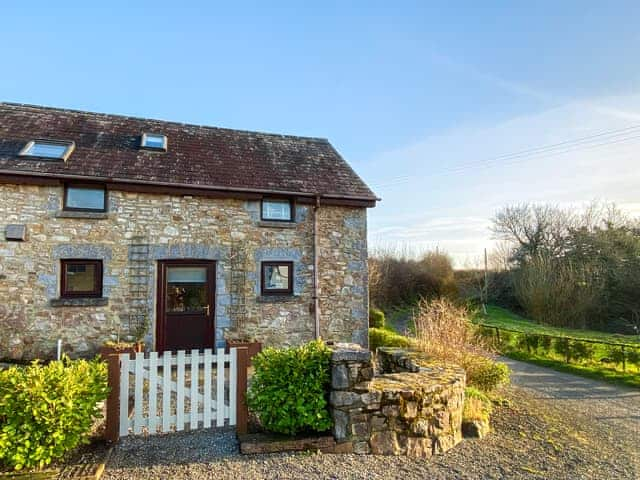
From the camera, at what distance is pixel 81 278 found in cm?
831

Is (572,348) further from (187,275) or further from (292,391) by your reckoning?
(187,275)

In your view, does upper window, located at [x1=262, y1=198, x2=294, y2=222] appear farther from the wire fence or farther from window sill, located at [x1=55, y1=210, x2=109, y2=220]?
the wire fence

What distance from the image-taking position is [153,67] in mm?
8922

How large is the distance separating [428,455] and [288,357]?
202 centimetres

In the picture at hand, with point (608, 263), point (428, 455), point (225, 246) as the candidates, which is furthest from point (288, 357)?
point (608, 263)

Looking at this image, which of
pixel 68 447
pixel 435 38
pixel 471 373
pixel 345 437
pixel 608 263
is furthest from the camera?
pixel 608 263

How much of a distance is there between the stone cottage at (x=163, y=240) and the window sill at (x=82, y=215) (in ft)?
0.07

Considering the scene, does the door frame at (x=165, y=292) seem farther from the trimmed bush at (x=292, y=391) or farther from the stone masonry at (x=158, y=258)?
the trimmed bush at (x=292, y=391)

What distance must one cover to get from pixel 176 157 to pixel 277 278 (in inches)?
163

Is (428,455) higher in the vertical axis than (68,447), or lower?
lower

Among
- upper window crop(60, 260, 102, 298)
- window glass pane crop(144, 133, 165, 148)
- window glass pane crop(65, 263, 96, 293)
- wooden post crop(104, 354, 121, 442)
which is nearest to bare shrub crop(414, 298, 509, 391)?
wooden post crop(104, 354, 121, 442)

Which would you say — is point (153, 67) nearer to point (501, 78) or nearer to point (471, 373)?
point (501, 78)

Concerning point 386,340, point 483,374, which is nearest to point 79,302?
point 386,340

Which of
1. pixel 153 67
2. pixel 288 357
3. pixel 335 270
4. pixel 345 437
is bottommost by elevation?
pixel 345 437
